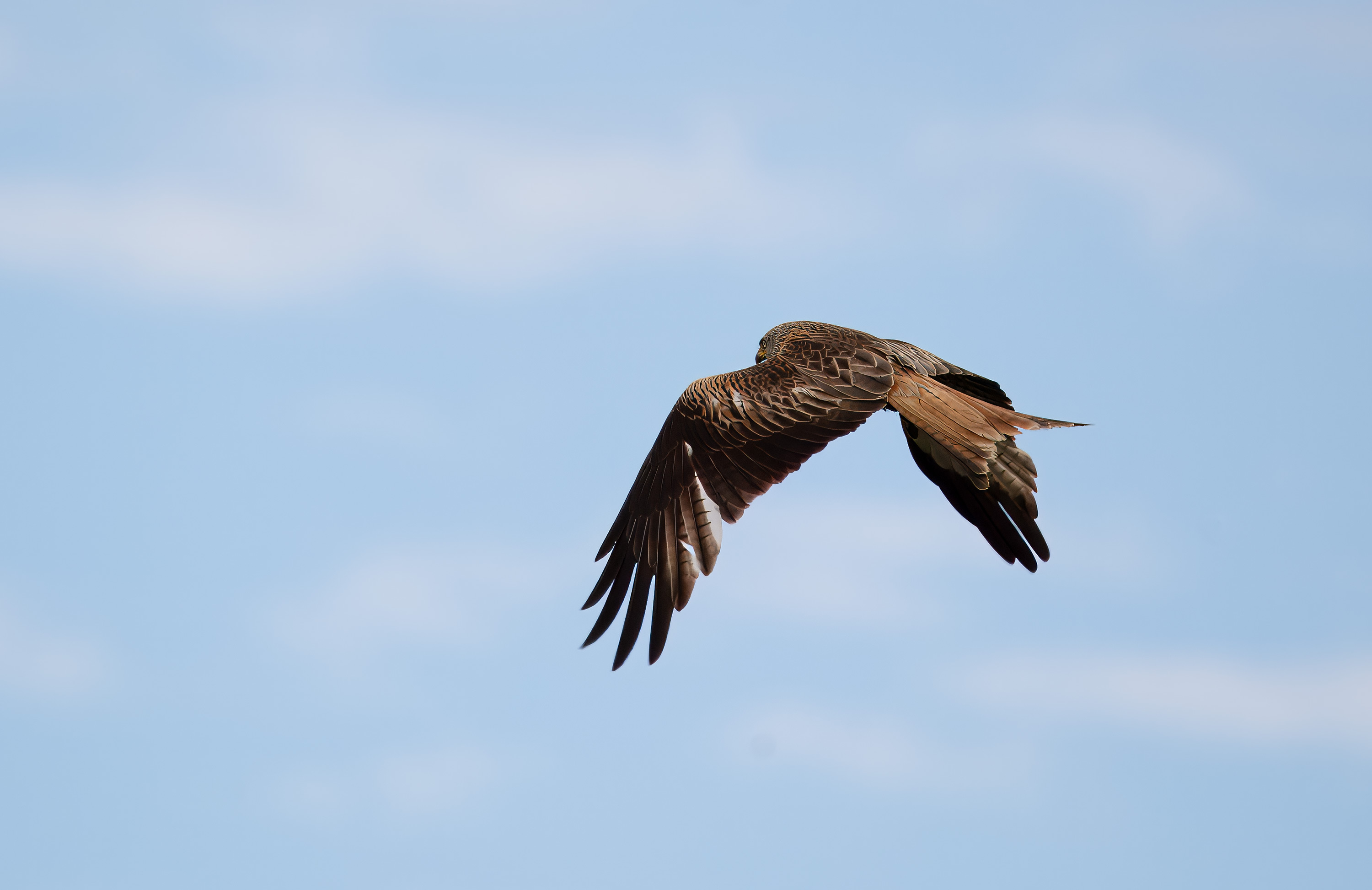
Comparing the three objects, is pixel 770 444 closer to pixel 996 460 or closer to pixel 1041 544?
pixel 996 460

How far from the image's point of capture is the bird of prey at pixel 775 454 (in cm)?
965

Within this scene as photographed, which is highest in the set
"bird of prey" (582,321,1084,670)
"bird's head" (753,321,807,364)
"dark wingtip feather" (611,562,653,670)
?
"bird's head" (753,321,807,364)

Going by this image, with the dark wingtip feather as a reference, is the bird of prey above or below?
above

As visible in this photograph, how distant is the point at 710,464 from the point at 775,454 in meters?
0.52

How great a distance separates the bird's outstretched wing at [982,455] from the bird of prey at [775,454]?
0.01 m

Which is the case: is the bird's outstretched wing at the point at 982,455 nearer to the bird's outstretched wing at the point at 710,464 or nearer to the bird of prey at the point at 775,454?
the bird of prey at the point at 775,454

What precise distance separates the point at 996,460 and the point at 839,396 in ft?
4.61

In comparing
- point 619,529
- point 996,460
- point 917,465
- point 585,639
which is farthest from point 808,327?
point 585,639

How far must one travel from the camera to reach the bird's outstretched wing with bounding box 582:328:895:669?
9578mm

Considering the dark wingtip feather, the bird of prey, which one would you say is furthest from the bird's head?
the dark wingtip feather

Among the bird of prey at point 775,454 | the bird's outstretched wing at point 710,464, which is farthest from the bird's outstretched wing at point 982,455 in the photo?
the bird's outstretched wing at point 710,464

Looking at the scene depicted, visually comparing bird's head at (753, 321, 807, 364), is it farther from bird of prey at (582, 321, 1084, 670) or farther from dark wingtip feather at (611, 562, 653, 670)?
dark wingtip feather at (611, 562, 653, 670)

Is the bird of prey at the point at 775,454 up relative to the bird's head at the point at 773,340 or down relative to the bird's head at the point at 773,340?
down

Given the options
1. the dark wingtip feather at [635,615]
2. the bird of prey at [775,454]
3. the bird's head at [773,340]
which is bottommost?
the dark wingtip feather at [635,615]
